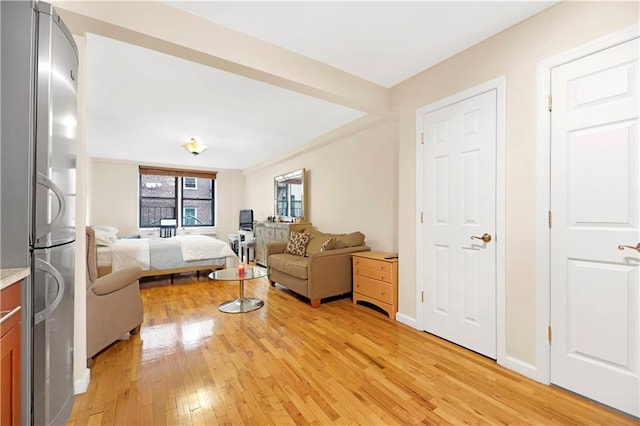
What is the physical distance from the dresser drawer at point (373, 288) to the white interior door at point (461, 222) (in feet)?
1.59

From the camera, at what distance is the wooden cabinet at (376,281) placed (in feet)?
10.4

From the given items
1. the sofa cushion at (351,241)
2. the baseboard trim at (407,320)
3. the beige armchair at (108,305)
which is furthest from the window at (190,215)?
the baseboard trim at (407,320)

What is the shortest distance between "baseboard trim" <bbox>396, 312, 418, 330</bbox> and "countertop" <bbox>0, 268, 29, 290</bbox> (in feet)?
9.63

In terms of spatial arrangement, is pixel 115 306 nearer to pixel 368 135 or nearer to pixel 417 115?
pixel 417 115

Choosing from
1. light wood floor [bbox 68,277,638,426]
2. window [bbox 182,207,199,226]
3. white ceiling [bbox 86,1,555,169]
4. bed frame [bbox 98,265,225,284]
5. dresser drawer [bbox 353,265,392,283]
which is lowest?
light wood floor [bbox 68,277,638,426]

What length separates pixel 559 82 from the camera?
189 cm

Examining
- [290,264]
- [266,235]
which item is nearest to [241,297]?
[290,264]

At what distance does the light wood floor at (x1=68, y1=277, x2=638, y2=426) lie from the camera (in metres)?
1.65

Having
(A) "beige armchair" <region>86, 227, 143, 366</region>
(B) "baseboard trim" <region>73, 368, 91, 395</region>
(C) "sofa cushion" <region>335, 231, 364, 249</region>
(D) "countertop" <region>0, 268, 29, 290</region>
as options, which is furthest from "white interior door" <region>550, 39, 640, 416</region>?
(A) "beige armchair" <region>86, 227, 143, 366</region>

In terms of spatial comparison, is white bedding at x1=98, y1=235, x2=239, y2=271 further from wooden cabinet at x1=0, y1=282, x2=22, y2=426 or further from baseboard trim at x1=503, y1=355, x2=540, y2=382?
baseboard trim at x1=503, y1=355, x2=540, y2=382

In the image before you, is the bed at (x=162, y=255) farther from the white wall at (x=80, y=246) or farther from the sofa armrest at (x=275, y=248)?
the white wall at (x=80, y=246)

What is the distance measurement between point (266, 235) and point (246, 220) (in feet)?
6.38

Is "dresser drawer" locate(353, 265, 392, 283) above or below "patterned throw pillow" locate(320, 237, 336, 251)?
below

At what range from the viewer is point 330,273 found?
3.71 m
